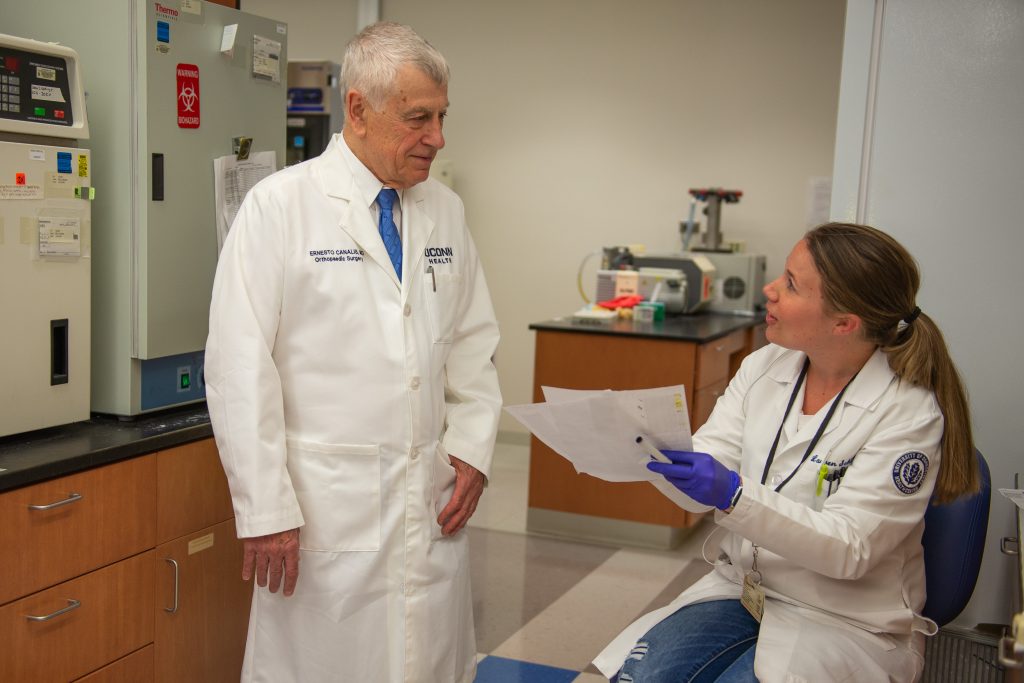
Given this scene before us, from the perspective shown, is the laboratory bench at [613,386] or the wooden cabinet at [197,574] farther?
the laboratory bench at [613,386]

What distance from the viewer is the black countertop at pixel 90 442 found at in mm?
1809

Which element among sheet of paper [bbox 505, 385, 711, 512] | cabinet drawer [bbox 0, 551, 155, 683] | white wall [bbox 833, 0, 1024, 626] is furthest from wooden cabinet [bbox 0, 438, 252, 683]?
white wall [bbox 833, 0, 1024, 626]

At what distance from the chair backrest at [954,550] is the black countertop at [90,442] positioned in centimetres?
152

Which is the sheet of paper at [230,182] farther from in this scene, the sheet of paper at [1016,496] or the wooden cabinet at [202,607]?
the sheet of paper at [1016,496]

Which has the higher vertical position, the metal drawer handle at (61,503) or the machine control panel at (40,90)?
the machine control panel at (40,90)

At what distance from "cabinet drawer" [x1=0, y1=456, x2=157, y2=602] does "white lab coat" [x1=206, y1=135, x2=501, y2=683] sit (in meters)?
0.32

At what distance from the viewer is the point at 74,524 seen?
1.89 m

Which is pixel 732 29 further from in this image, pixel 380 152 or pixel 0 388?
pixel 0 388

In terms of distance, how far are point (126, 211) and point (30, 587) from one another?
0.80m

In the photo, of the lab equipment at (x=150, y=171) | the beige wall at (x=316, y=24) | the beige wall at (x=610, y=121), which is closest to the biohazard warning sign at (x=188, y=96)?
the lab equipment at (x=150, y=171)

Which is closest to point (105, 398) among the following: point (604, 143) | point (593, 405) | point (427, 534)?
point (427, 534)

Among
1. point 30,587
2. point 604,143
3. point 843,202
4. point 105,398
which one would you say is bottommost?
point 30,587

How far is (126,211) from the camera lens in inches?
84.7

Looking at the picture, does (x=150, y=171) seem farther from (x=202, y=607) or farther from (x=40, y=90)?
(x=202, y=607)
